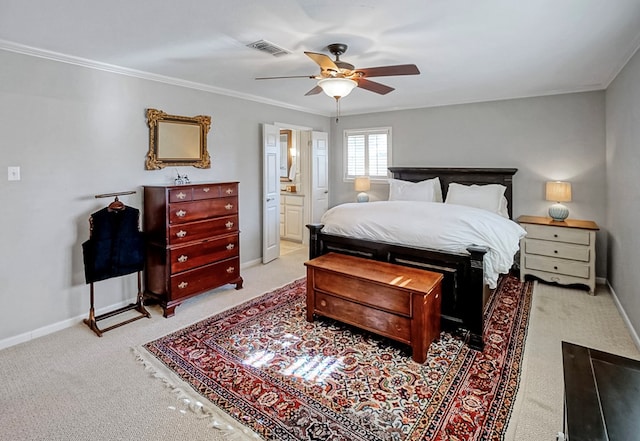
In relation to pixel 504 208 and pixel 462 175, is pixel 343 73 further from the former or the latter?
pixel 504 208

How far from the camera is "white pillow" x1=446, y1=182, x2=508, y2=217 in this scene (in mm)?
4570

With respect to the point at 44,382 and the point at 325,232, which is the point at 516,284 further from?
the point at 44,382

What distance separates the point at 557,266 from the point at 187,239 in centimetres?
427

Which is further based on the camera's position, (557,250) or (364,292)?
(557,250)

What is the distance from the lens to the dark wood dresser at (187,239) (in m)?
3.47

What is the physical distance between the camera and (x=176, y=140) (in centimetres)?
399

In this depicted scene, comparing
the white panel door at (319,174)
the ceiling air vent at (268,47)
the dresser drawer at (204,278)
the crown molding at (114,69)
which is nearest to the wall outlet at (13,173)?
the crown molding at (114,69)

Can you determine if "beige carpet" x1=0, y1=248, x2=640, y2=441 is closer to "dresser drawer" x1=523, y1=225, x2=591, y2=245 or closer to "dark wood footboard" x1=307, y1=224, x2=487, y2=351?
"dark wood footboard" x1=307, y1=224, x2=487, y2=351

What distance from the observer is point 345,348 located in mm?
2814

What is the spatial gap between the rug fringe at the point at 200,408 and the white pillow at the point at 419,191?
3.94 m

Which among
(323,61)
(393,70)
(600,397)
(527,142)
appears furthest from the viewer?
(527,142)

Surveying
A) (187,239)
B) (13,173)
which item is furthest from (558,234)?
(13,173)

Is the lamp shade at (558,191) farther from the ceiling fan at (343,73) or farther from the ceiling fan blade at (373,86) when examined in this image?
the ceiling fan at (343,73)

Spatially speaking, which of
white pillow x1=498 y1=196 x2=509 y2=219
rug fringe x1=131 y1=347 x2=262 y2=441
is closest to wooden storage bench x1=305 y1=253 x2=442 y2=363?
rug fringe x1=131 y1=347 x2=262 y2=441
